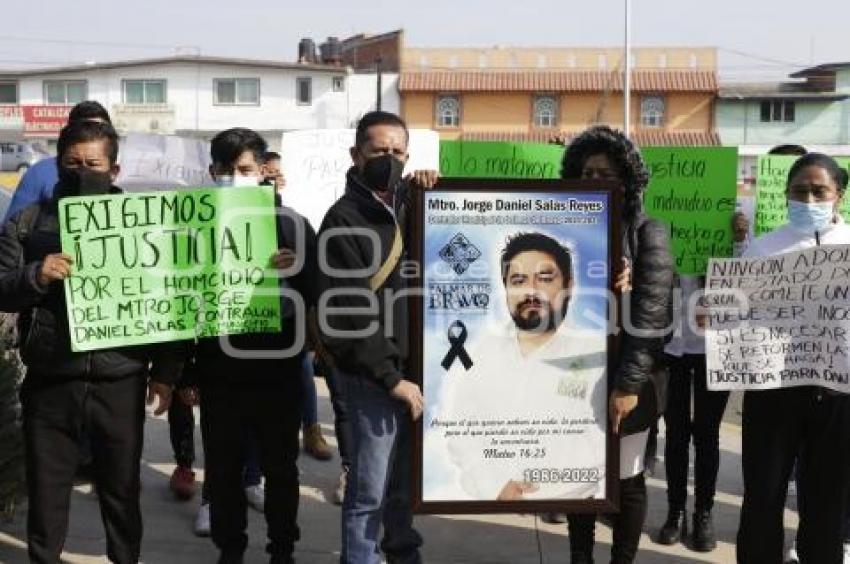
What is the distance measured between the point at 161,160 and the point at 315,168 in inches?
82.1

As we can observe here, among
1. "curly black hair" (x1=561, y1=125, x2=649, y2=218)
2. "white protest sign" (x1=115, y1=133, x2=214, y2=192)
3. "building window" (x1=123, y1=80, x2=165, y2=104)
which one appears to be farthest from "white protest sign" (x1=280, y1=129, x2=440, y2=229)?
"building window" (x1=123, y1=80, x2=165, y2=104)

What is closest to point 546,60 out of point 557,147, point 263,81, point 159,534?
point 263,81

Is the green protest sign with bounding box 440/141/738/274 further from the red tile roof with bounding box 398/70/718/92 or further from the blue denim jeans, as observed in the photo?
the red tile roof with bounding box 398/70/718/92

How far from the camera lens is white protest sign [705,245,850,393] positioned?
11.3ft

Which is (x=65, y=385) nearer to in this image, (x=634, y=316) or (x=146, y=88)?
(x=634, y=316)

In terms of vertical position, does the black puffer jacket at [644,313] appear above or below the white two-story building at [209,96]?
below

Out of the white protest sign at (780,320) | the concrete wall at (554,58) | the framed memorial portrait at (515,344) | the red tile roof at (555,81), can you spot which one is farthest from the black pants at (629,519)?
the concrete wall at (554,58)

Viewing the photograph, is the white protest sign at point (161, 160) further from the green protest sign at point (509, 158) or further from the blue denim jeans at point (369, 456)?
the blue denim jeans at point (369, 456)

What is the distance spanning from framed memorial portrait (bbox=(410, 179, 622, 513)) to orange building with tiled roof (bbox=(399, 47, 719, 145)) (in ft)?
140

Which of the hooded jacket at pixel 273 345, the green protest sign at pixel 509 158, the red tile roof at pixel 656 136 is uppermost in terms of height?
the red tile roof at pixel 656 136

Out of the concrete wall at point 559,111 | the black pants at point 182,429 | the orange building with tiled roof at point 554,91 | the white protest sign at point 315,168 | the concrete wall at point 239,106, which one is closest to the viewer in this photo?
the black pants at point 182,429

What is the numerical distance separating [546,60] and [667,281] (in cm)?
4479

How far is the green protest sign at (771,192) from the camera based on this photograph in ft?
16.3

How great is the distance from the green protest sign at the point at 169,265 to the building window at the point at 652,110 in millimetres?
45431
